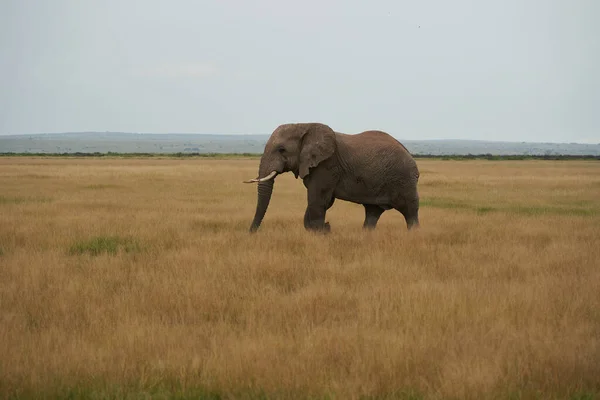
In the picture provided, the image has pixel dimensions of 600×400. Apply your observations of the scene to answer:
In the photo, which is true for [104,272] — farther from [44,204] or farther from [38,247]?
[44,204]

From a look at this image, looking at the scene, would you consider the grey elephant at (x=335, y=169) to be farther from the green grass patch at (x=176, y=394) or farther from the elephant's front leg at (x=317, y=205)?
the green grass patch at (x=176, y=394)

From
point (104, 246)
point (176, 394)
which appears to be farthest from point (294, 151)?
point (176, 394)

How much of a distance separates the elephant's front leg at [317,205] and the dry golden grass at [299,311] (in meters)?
0.28

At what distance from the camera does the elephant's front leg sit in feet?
39.3

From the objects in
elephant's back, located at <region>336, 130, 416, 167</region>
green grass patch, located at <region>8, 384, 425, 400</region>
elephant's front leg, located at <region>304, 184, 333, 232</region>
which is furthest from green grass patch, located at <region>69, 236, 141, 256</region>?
green grass patch, located at <region>8, 384, 425, 400</region>

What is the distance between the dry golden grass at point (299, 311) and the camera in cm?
→ 473

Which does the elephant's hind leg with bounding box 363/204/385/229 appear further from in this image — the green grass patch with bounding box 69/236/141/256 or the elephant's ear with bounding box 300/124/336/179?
the green grass patch with bounding box 69/236/141/256

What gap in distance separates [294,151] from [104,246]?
12.1 feet

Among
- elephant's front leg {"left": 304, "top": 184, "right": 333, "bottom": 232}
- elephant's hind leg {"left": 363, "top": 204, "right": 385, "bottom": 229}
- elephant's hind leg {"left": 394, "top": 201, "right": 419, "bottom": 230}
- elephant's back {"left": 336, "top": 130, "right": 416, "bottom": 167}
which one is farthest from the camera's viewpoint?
elephant's hind leg {"left": 363, "top": 204, "right": 385, "bottom": 229}

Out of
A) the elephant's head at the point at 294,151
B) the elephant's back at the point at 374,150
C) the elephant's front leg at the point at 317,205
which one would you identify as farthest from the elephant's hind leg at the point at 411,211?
the elephant's head at the point at 294,151

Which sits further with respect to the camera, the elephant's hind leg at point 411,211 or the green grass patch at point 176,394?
the elephant's hind leg at point 411,211

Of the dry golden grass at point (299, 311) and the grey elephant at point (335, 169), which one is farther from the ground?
the grey elephant at point (335, 169)

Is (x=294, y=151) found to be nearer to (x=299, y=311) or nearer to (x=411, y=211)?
(x=411, y=211)

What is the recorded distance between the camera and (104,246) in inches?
425
